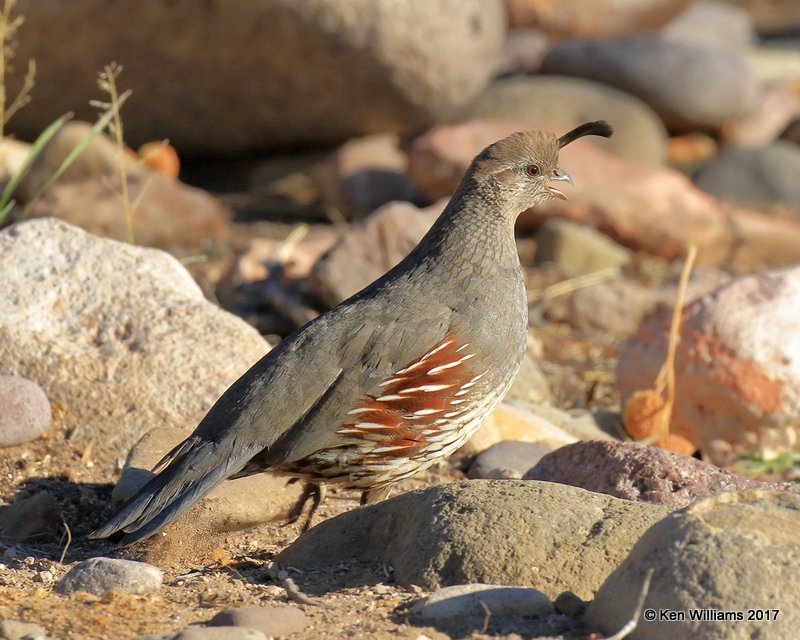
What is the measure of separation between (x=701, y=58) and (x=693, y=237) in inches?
190

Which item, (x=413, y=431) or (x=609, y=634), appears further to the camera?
(x=413, y=431)

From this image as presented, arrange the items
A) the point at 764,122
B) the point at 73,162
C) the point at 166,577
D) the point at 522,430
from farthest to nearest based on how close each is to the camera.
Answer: the point at 764,122 → the point at 73,162 → the point at 522,430 → the point at 166,577

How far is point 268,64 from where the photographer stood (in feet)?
39.6

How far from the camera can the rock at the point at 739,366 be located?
23.2 feet

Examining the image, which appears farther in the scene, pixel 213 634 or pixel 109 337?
pixel 109 337

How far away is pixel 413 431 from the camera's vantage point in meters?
4.96

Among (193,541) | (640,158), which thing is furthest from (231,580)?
(640,158)

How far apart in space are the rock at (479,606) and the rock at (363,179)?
8472 millimetres

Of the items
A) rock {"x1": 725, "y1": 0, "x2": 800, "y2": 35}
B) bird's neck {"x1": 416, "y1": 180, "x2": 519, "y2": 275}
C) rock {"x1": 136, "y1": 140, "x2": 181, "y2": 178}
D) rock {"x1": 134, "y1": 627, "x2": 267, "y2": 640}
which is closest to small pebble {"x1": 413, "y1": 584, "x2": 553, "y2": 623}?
rock {"x1": 134, "y1": 627, "x2": 267, "y2": 640}

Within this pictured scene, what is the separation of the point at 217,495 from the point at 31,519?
0.84 meters

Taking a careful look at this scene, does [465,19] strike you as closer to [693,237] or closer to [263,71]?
[263,71]

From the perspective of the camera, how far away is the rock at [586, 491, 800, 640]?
3498 mm

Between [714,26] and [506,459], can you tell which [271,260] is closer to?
[506,459]

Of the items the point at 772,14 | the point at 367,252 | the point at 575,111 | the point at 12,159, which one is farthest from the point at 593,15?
the point at 367,252
